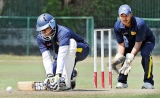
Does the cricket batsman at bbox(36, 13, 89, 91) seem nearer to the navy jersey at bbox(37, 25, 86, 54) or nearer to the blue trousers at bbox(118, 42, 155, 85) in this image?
the navy jersey at bbox(37, 25, 86, 54)

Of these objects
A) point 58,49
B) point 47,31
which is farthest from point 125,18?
point 47,31

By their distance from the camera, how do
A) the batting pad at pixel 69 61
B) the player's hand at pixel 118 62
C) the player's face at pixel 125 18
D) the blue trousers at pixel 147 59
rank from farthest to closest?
the player's hand at pixel 118 62 → the blue trousers at pixel 147 59 → the player's face at pixel 125 18 → the batting pad at pixel 69 61

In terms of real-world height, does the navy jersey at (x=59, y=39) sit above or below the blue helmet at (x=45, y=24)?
below

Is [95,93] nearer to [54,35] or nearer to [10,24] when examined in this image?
[54,35]

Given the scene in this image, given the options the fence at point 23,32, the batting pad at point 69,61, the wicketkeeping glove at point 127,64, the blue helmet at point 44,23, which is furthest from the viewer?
the fence at point 23,32

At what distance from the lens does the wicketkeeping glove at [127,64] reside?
10.5 m

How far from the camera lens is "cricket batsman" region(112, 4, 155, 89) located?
1048cm

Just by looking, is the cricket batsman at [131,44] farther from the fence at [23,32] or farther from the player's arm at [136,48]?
the fence at [23,32]

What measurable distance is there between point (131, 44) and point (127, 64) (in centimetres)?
72

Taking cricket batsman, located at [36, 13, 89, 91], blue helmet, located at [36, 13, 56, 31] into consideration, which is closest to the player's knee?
cricket batsman, located at [36, 13, 89, 91]

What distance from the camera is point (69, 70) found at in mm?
9812

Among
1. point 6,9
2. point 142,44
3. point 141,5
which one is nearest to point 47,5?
point 6,9

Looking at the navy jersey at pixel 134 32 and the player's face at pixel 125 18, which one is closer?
the player's face at pixel 125 18

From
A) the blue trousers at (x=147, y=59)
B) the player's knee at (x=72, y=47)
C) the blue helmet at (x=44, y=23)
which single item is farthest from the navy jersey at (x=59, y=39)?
the blue trousers at (x=147, y=59)
